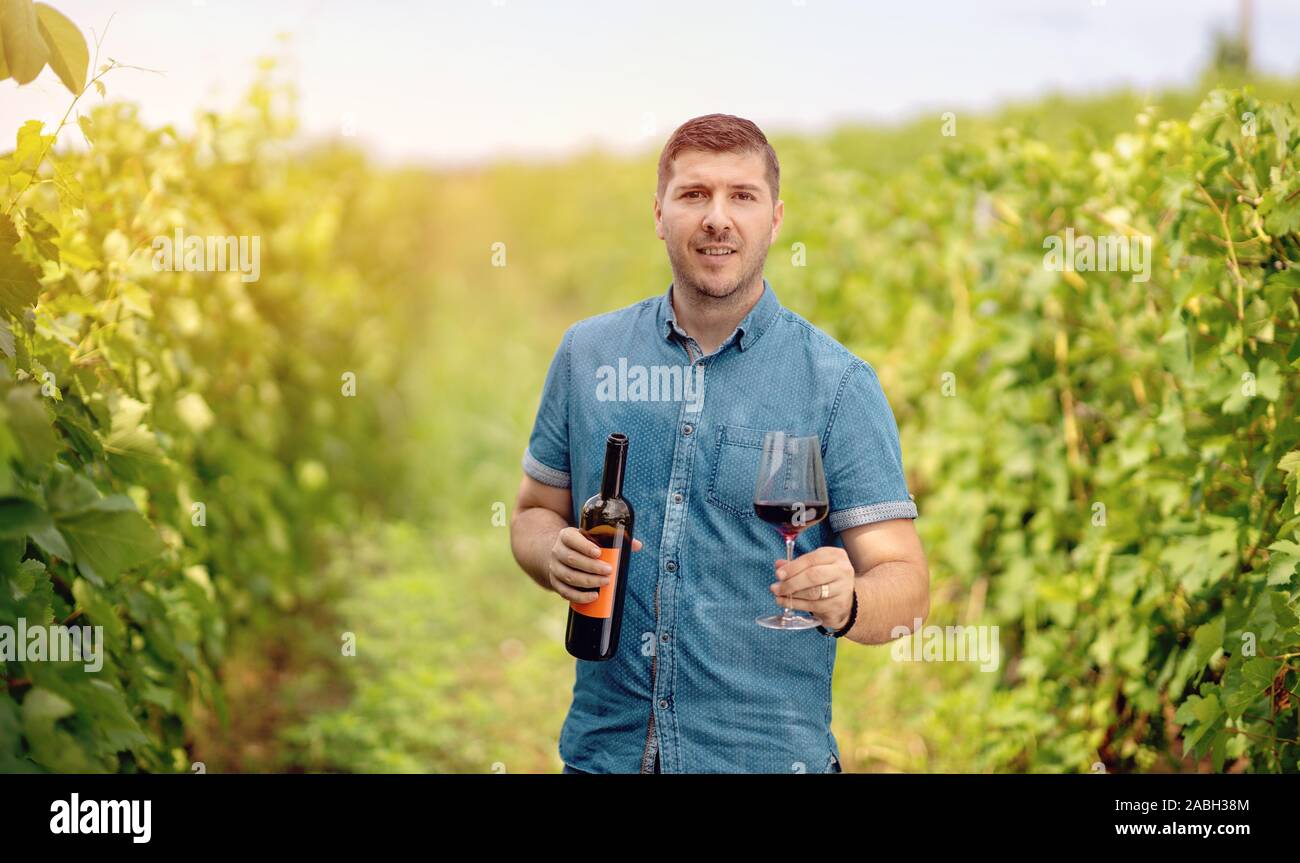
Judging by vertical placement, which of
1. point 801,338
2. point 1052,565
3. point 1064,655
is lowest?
point 1064,655

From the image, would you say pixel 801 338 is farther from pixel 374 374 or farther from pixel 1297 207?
pixel 374 374

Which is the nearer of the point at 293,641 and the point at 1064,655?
the point at 1064,655

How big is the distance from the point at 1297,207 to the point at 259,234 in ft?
14.9

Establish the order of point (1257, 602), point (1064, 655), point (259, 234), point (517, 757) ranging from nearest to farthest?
point (1257, 602), point (1064, 655), point (517, 757), point (259, 234)

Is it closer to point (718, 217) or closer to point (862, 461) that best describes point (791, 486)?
point (862, 461)

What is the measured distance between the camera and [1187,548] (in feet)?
9.95

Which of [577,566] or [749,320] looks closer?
[577,566]

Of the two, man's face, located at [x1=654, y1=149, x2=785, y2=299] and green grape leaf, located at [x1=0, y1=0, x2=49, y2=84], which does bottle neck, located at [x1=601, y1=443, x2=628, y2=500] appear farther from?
green grape leaf, located at [x1=0, y1=0, x2=49, y2=84]

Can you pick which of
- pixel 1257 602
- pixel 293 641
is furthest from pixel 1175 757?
pixel 293 641

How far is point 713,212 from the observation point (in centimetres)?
215

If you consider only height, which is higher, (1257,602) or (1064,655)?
(1257,602)

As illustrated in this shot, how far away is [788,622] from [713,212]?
74 cm

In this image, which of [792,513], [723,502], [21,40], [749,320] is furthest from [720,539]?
[21,40]

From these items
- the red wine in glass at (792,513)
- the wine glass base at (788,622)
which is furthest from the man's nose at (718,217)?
the wine glass base at (788,622)
